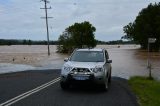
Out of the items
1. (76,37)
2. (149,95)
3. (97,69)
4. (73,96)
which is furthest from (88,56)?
(76,37)

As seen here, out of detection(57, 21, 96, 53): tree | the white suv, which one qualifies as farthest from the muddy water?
detection(57, 21, 96, 53): tree

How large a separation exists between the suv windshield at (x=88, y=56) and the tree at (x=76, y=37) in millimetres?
67090

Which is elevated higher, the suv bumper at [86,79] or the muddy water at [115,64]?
the suv bumper at [86,79]

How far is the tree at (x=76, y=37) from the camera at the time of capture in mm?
89125

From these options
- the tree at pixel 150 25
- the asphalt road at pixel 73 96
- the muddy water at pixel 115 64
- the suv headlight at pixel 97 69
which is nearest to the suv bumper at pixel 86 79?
the suv headlight at pixel 97 69

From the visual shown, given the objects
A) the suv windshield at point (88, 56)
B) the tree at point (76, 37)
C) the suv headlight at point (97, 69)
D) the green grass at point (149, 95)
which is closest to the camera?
the green grass at point (149, 95)

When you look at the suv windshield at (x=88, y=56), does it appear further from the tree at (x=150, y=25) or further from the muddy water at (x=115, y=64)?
the tree at (x=150, y=25)

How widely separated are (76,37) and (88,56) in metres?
73.9

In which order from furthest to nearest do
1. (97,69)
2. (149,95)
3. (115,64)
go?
(115,64)
(97,69)
(149,95)

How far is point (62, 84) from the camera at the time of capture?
17094 mm

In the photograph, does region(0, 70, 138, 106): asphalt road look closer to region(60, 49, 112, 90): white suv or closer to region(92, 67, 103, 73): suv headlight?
region(60, 49, 112, 90): white suv

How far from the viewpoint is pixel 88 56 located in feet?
59.9

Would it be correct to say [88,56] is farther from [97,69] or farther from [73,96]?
[73,96]

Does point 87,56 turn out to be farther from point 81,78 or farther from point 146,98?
point 146,98
